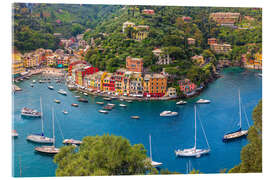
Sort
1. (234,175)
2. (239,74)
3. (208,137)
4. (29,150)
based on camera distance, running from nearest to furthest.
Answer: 1. (234,175)
2. (29,150)
3. (208,137)
4. (239,74)

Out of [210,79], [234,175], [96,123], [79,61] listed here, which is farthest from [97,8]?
[234,175]

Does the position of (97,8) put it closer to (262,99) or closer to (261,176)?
(262,99)

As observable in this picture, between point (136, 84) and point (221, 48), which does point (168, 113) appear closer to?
point (136, 84)

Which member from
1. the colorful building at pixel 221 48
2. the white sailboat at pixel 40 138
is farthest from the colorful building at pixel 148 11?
the white sailboat at pixel 40 138

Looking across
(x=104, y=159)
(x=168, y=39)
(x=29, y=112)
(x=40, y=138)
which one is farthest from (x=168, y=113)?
(x=29, y=112)

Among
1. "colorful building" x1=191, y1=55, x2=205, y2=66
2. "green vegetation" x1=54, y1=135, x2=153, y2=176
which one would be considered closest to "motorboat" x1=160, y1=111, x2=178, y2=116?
"colorful building" x1=191, y1=55, x2=205, y2=66
